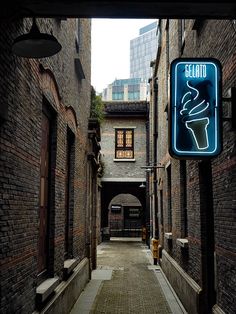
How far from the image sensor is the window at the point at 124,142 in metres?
25.2

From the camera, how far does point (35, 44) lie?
4078 millimetres

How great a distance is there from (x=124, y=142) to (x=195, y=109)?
20276 millimetres

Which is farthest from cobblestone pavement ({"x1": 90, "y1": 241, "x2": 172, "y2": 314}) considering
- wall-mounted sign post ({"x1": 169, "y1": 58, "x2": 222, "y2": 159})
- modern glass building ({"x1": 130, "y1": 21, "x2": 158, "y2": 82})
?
modern glass building ({"x1": 130, "y1": 21, "x2": 158, "y2": 82})

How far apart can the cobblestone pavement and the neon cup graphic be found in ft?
17.4

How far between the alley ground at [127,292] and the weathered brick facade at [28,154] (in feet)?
2.79

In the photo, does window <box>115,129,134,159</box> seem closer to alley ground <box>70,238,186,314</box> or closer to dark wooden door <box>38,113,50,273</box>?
alley ground <box>70,238,186,314</box>

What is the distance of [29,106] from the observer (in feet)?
17.7

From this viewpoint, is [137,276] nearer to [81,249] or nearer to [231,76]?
[81,249]

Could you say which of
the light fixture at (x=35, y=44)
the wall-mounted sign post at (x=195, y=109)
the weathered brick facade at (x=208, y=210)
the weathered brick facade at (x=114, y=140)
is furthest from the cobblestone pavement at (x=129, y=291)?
the weathered brick facade at (x=114, y=140)

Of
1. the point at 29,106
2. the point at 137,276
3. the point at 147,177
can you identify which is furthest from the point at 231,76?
the point at 147,177

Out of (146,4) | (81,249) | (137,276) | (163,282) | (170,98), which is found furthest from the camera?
(137,276)

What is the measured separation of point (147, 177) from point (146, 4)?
20.3 meters

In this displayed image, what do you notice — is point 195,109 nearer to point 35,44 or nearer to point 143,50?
point 35,44

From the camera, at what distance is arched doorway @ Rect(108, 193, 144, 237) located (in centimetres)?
3609
